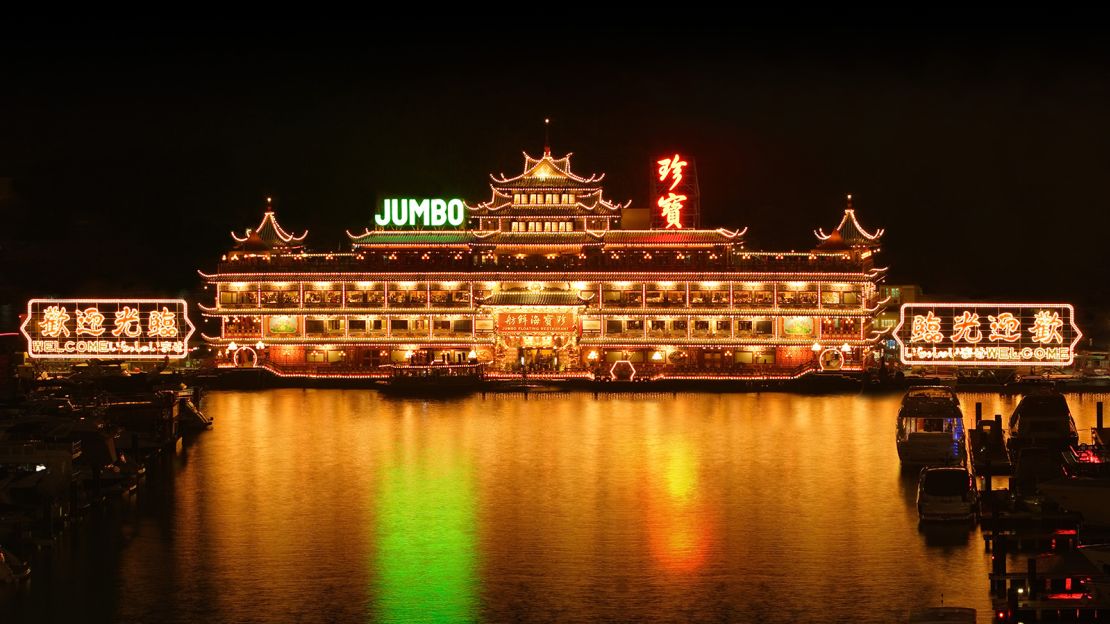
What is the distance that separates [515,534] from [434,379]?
4302 cm

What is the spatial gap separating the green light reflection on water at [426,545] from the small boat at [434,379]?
30173 millimetres

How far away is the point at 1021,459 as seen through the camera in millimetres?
38938

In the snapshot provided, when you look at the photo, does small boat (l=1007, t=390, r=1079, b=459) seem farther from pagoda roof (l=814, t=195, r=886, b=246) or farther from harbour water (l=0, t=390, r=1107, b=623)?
pagoda roof (l=814, t=195, r=886, b=246)

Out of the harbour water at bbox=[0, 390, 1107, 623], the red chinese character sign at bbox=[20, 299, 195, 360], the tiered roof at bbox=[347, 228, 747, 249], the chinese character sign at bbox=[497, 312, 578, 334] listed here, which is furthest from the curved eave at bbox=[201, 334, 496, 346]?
the harbour water at bbox=[0, 390, 1107, 623]

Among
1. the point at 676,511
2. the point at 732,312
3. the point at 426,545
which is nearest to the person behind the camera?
the point at 426,545

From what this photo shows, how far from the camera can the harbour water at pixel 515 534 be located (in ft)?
89.1

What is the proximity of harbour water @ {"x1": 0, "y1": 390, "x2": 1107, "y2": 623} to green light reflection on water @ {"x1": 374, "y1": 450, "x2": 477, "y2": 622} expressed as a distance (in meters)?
0.08

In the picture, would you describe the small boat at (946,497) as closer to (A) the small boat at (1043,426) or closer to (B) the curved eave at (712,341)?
(A) the small boat at (1043,426)

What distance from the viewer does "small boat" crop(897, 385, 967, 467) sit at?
4347cm

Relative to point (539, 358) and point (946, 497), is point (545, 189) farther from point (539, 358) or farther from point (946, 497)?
point (946, 497)

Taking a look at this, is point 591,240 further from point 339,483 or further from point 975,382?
point 339,483

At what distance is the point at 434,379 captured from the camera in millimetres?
76375

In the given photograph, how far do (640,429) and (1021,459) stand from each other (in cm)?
2085

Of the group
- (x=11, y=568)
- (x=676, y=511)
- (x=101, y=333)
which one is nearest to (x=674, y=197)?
(x=101, y=333)
